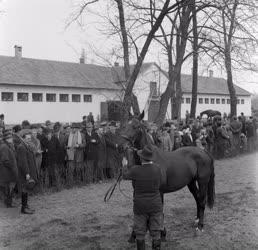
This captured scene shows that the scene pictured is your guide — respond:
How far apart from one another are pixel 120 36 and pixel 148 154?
42.9 feet

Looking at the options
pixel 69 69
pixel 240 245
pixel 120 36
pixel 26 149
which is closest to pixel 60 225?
pixel 26 149

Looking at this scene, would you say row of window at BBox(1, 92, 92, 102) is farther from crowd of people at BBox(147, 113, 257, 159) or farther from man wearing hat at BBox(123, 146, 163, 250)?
man wearing hat at BBox(123, 146, 163, 250)

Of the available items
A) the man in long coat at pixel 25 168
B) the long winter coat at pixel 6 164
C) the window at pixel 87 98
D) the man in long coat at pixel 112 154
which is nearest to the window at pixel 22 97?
the window at pixel 87 98

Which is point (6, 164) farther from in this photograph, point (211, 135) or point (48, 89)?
point (48, 89)

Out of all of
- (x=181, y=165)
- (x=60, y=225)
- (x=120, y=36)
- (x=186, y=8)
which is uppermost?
(x=186, y=8)

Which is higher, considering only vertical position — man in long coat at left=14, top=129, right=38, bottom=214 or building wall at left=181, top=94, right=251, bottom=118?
building wall at left=181, top=94, right=251, bottom=118

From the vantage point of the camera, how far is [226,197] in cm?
1051

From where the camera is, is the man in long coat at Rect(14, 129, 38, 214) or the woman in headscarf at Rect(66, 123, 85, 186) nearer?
the man in long coat at Rect(14, 129, 38, 214)

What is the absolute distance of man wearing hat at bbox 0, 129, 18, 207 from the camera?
920cm

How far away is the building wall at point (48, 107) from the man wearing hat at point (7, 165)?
78.4 feet

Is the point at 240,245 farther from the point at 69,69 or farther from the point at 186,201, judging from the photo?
the point at 69,69

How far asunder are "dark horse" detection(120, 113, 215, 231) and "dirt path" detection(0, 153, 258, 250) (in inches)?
19.8

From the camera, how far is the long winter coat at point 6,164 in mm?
9206

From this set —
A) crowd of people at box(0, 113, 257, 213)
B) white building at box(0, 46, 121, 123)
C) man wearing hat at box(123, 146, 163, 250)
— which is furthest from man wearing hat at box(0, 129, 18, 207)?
white building at box(0, 46, 121, 123)
